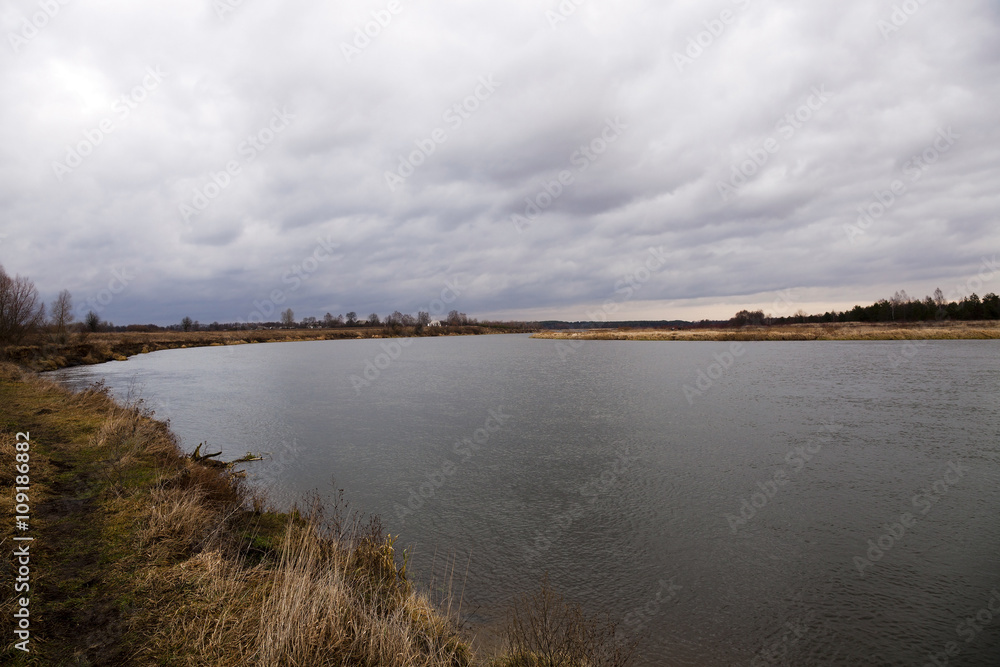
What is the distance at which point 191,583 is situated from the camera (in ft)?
15.3

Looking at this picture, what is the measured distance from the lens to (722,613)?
229 inches

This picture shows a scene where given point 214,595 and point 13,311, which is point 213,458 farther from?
point 13,311

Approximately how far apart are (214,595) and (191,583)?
0.34 m

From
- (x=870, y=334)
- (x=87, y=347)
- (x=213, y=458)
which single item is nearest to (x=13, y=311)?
(x=87, y=347)

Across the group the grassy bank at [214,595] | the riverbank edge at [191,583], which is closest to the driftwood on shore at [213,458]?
the riverbank edge at [191,583]

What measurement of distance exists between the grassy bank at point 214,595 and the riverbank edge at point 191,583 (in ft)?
0.05

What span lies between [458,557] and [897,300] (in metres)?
108

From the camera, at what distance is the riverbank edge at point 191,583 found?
3.83 m

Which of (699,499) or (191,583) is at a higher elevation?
(191,583)

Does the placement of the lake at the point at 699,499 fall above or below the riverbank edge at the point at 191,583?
below

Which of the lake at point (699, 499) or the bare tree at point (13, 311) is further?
the bare tree at point (13, 311)

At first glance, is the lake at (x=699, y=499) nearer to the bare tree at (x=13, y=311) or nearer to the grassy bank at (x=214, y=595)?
the grassy bank at (x=214, y=595)

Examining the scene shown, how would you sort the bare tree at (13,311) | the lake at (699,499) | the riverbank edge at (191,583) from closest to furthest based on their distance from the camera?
the riverbank edge at (191,583) → the lake at (699,499) → the bare tree at (13,311)

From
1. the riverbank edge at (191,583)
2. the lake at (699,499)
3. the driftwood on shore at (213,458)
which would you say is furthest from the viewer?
the driftwood on shore at (213,458)
